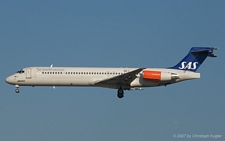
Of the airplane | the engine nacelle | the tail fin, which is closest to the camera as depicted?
the engine nacelle

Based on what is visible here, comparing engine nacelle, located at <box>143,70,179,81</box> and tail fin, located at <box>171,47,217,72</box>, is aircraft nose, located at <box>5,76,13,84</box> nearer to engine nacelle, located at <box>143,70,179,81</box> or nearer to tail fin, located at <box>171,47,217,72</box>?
engine nacelle, located at <box>143,70,179,81</box>

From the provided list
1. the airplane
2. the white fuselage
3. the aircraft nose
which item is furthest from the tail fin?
the aircraft nose

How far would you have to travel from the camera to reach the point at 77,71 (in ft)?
152

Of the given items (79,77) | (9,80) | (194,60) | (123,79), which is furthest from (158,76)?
(9,80)

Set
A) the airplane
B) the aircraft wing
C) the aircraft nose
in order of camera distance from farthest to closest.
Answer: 1. the aircraft nose
2. the airplane
3. the aircraft wing

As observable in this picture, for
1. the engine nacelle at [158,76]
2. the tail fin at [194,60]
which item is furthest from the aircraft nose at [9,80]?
the tail fin at [194,60]

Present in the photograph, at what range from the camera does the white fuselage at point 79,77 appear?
46.0m

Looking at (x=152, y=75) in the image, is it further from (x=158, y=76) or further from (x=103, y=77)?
(x=103, y=77)

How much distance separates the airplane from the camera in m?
45.4

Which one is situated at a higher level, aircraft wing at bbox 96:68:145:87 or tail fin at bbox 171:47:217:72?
tail fin at bbox 171:47:217:72

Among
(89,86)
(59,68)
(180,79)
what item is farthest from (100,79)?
(180,79)

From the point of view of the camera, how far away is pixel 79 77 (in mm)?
45969

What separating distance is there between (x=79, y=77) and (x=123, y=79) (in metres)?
4.32

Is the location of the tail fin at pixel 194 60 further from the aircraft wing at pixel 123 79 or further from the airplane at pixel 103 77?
the aircraft wing at pixel 123 79
